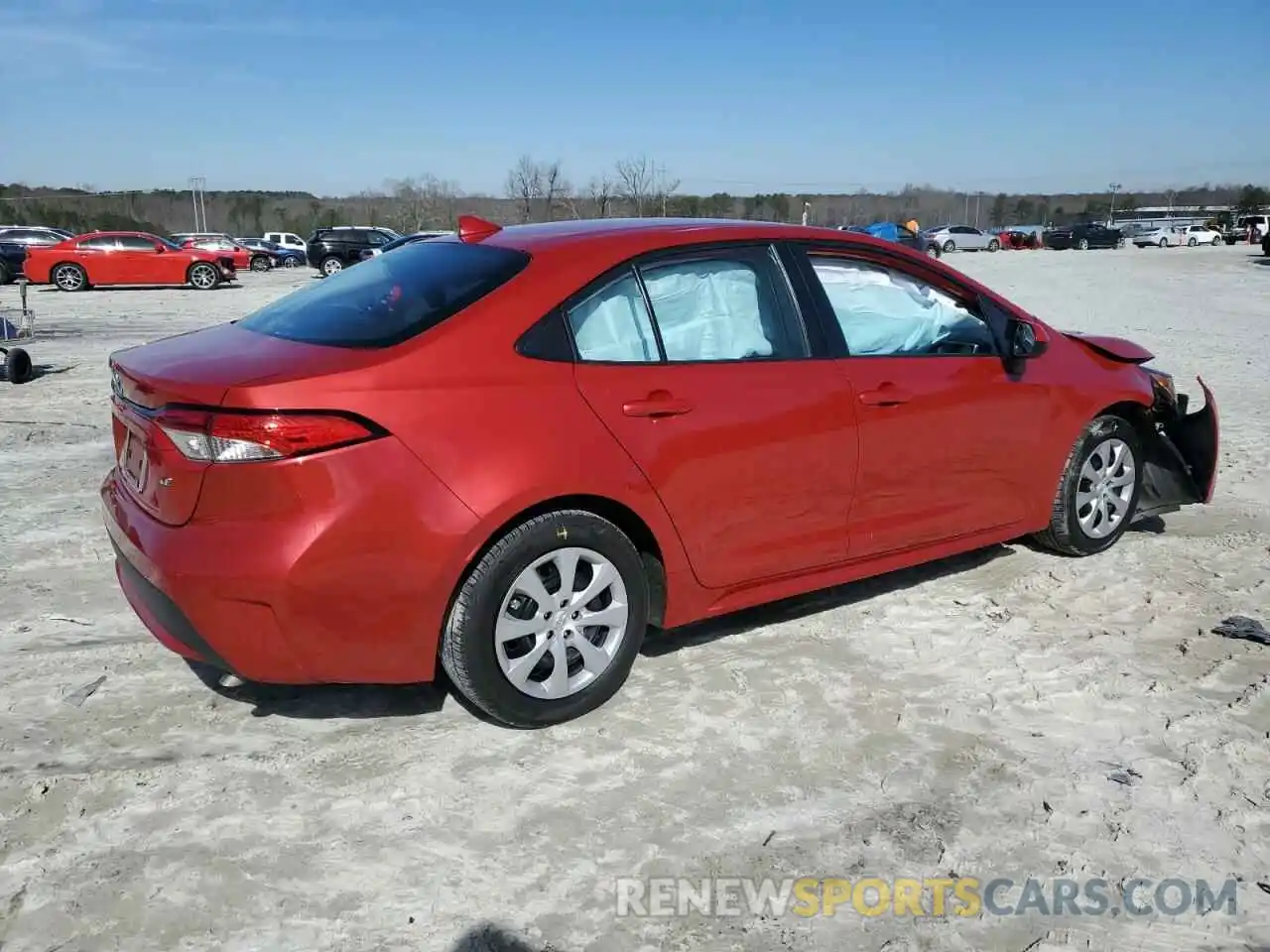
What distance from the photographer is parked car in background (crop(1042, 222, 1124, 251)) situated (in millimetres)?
55938

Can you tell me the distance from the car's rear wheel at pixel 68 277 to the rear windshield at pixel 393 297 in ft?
84.3

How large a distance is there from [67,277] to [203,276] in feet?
10.5

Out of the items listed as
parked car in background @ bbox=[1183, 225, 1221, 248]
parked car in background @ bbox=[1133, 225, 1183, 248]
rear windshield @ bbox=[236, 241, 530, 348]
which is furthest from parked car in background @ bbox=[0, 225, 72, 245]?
parked car in background @ bbox=[1183, 225, 1221, 248]

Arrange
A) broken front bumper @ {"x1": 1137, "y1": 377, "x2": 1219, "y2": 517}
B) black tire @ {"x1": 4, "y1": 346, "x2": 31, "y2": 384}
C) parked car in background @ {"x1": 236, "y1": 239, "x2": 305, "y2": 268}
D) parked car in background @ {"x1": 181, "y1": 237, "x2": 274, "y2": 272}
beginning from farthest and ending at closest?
parked car in background @ {"x1": 236, "y1": 239, "x2": 305, "y2": 268} < parked car in background @ {"x1": 181, "y1": 237, "x2": 274, "y2": 272} < black tire @ {"x1": 4, "y1": 346, "x2": 31, "y2": 384} < broken front bumper @ {"x1": 1137, "y1": 377, "x2": 1219, "y2": 517}

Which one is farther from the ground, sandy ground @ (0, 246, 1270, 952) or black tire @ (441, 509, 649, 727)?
black tire @ (441, 509, 649, 727)

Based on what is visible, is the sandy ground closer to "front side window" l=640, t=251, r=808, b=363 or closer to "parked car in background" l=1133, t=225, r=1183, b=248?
"front side window" l=640, t=251, r=808, b=363

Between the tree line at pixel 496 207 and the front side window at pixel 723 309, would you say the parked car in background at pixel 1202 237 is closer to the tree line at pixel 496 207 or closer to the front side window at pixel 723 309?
the tree line at pixel 496 207

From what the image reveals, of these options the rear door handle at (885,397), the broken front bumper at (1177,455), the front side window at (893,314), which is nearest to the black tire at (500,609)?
the rear door handle at (885,397)

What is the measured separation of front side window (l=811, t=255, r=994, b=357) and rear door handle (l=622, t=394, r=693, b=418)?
0.87 metres

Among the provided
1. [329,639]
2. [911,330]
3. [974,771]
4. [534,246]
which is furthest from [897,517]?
[329,639]

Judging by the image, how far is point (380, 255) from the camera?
3969 millimetres

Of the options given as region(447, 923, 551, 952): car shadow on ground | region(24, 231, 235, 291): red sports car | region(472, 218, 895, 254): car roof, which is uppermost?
region(24, 231, 235, 291): red sports car

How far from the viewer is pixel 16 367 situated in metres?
9.86

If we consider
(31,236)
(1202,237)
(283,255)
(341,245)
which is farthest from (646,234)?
(1202,237)
